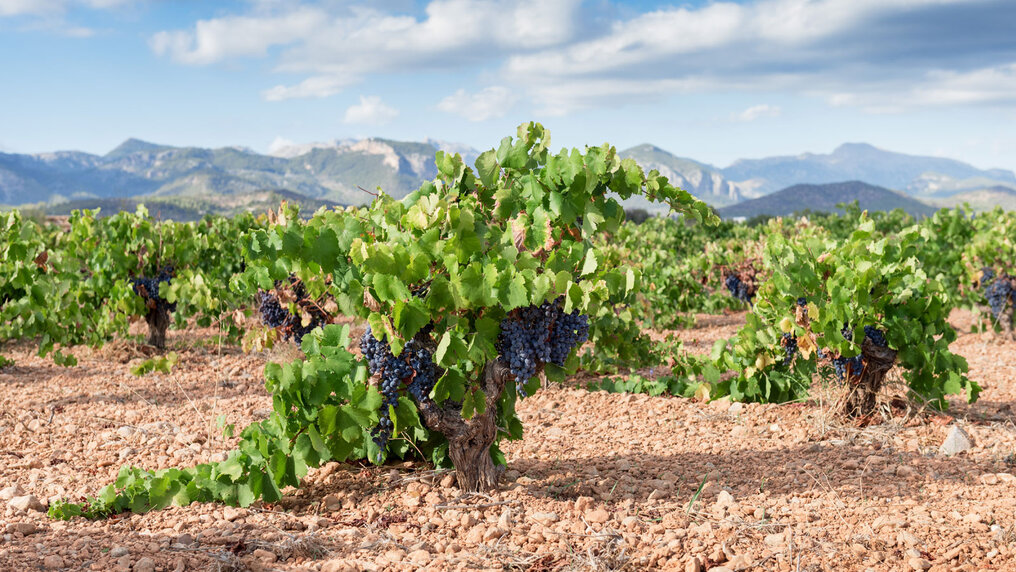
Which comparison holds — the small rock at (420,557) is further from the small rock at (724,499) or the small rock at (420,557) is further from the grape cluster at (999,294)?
the grape cluster at (999,294)

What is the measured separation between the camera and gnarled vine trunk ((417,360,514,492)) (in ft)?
11.0

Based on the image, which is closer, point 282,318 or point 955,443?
point 955,443

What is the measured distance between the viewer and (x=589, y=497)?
347cm

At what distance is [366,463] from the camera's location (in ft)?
12.8

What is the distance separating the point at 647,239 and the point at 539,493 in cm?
1173

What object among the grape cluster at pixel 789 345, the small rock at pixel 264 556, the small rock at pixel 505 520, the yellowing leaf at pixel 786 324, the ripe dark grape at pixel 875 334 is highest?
the yellowing leaf at pixel 786 324

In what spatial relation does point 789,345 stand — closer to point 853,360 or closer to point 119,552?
point 853,360

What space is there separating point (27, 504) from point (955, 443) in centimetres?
500

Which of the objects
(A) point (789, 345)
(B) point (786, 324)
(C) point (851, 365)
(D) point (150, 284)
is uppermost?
(D) point (150, 284)

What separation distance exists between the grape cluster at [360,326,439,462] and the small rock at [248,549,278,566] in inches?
27.5

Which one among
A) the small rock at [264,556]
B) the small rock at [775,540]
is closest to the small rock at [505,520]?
the small rock at [264,556]

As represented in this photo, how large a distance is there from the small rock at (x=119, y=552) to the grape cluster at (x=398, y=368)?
1.07 m

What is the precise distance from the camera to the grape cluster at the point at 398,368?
3.25 m

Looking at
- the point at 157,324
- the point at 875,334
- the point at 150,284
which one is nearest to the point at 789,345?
the point at 875,334
